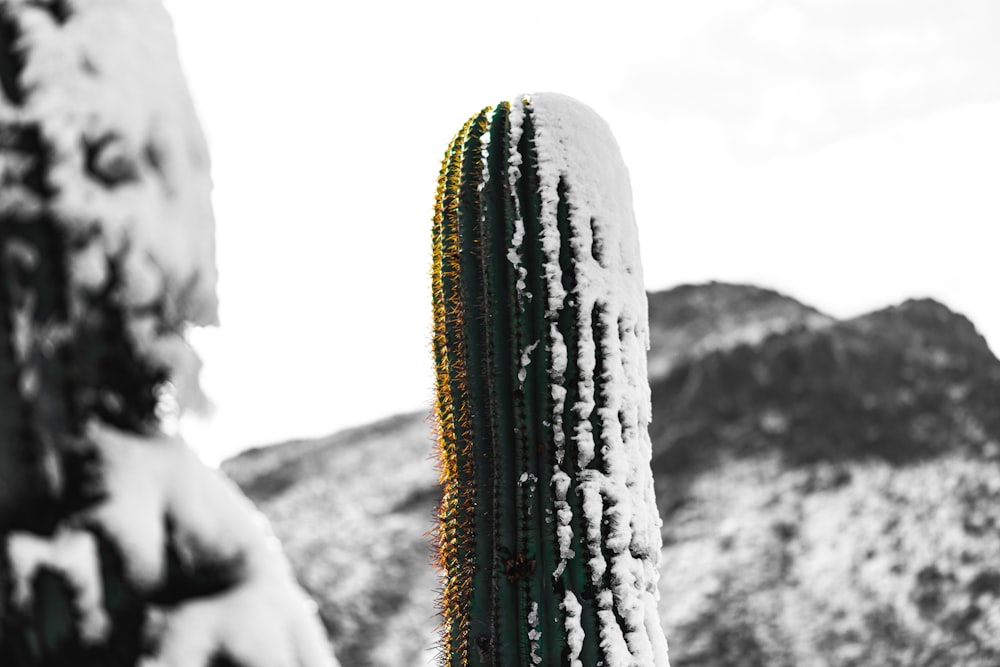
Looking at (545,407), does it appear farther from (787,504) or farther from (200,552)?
(787,504)

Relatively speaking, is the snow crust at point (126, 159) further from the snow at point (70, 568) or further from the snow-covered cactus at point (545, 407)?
the snow-covered cactus at point (545, 407)

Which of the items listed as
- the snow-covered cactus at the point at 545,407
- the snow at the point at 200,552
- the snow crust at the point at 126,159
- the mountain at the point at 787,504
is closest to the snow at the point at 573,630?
the snow-covered cactus at the point at 545,407

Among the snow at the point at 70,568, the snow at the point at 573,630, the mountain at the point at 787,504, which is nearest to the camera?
the snow at the point at 70,568

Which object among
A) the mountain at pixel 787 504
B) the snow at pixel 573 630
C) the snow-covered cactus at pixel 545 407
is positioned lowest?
the mountain at pixel 787 504

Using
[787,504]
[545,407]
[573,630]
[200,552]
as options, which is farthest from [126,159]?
[787,504]

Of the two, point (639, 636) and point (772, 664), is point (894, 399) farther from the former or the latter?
point (639, 636)

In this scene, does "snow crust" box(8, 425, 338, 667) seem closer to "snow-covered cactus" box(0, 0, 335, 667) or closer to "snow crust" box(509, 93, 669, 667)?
"snow-covered cactus" box(0, 0, 335, 667)

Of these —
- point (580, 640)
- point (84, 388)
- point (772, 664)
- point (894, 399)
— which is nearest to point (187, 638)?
point (84, 388)
